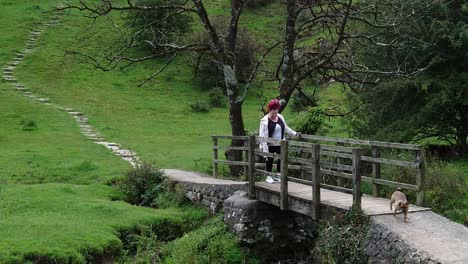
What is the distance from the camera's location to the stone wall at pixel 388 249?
935 cm

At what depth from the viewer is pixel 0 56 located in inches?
1672

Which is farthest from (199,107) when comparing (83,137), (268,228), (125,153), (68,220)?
(268,228)

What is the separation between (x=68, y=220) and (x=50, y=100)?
21.9m

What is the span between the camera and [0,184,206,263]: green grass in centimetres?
1265

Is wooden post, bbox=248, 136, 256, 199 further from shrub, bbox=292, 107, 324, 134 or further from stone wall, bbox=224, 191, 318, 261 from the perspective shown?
shrub, bbox=292, 107, 324, 134

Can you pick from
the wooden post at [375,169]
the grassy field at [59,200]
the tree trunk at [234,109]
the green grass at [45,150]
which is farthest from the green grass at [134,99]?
the wooden post at [375,169]

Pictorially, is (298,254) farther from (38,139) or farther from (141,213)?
(38,139)

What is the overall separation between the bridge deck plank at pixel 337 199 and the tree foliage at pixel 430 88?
6.23 meters

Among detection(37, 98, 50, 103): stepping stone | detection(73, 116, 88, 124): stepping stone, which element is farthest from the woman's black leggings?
detection(37, 98, 50, 103): stepping stone

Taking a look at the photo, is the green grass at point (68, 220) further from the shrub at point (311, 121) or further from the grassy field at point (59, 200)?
the shrub at point (311, 121)

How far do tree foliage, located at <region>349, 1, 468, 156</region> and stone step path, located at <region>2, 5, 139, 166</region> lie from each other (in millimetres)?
9015

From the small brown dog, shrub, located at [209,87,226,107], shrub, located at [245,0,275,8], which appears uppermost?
shrub, located at [245,0,275,8]

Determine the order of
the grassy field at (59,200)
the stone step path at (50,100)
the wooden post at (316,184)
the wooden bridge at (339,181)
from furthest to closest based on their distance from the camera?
the stone step path at (50,100) < the grassy field at (59,200) < the wooden post at (316,184) < the wooden bridge at (339,181)

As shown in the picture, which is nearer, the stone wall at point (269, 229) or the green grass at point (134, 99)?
the stone wall at point (269, 229)
